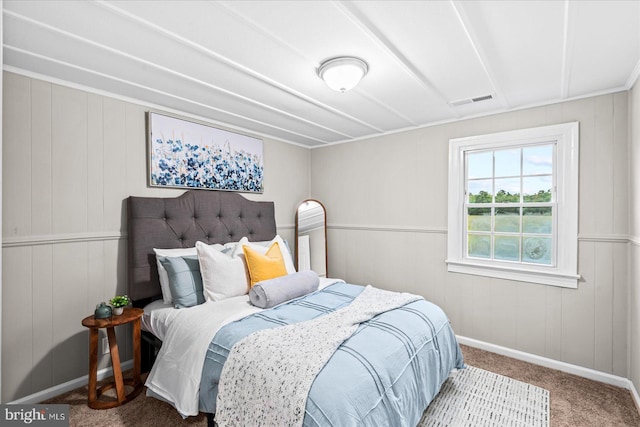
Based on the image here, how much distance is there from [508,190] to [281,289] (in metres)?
2.32

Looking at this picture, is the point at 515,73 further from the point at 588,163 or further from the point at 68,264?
the point at 68,264

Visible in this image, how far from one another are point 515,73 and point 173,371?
9.91ft

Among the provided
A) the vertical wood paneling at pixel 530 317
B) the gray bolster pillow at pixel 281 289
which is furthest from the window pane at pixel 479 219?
the gray bolster pillow at pixel 281 289

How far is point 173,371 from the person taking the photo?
2.04m

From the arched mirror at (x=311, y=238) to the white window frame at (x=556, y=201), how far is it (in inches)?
61.6

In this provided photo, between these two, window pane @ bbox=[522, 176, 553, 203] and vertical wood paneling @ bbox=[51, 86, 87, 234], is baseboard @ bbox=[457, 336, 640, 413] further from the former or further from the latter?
vertical wood paneling @ bbox=[51, 86, 87, 234]

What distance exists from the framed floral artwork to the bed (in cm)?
26

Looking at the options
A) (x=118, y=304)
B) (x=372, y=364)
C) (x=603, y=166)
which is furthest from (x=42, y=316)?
(x=603, y=166)

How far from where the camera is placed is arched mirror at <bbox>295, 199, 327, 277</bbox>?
4195mm

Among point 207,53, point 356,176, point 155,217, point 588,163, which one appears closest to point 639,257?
point 588,163

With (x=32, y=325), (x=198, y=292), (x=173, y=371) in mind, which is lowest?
(x=173, y=371)

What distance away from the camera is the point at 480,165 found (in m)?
3.26

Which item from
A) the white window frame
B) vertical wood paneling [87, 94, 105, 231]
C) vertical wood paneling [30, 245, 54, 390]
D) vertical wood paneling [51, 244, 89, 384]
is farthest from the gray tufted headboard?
the white window frame

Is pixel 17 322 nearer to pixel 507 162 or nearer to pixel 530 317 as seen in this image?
pixel 530 317
